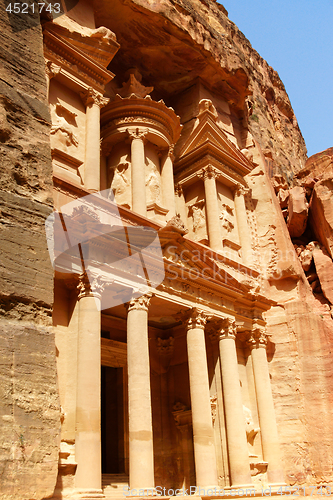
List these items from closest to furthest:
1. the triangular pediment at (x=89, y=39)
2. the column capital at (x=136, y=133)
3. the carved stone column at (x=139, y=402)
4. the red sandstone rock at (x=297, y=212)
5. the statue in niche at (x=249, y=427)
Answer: the carved stone column at (x=139, y=402) → the statue in niche at (x=249, y=427) → the triangular pediment at (x=89, y=39) → the column capital at (x=136, y=133) → the red sandstone rock at (x=297, y=212)

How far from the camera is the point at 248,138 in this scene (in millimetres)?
26141

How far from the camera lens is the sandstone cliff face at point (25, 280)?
270 cm

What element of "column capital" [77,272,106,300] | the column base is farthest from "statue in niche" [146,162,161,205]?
the column base

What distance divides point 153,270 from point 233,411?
A: 5.02 meters

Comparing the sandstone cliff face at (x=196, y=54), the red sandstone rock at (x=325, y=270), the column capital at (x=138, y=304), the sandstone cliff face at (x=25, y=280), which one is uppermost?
the sandstone cliff face at (x=196, y=54)

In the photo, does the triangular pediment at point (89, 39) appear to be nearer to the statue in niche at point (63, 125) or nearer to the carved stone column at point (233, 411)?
the statue in niche at point (63, 125)

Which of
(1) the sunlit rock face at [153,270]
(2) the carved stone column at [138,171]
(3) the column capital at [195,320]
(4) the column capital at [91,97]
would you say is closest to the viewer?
(1) the sunlit rock face at [153,270]

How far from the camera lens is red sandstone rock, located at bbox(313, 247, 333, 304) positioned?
70.5 feet

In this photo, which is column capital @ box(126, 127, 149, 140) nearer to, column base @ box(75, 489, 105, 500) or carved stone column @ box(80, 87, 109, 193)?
carved stone column @ box(80, 87, 109, 193)

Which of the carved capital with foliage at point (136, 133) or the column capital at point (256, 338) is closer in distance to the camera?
the column capital at point (256, 338)

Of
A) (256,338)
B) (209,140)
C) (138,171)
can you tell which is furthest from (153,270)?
(209,140)

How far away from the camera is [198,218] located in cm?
2175

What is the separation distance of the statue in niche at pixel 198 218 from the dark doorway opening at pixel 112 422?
7634 millimetres

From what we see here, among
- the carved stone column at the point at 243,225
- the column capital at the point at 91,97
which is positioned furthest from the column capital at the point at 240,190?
the column capital at the point at 91,97
